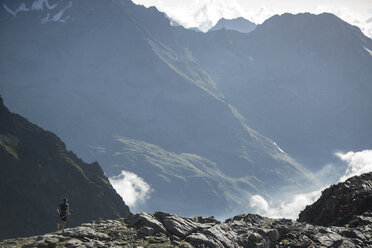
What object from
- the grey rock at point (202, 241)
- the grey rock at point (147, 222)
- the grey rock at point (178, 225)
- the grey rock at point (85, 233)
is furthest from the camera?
the grey rock at point (147, 222)

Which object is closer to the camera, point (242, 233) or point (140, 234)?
point (140, 234)

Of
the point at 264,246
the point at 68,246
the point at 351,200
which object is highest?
the point at 351,200

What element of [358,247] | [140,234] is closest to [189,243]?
[140,234]

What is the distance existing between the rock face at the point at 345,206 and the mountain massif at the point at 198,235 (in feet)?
6.81

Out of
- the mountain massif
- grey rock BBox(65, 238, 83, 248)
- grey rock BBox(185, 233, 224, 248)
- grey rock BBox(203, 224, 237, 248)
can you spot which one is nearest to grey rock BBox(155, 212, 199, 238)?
the mountain massif

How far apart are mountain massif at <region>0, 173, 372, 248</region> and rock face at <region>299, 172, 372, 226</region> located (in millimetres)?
2076

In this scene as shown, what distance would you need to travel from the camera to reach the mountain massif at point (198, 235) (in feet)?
138

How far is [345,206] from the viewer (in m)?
61.7

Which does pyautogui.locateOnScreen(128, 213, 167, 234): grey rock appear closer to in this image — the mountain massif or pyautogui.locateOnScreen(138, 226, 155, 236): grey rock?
the mountain massif

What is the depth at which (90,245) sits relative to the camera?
39.6 metres

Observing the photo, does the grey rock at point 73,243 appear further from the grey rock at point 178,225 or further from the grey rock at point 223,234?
the grey rock at point 223,234

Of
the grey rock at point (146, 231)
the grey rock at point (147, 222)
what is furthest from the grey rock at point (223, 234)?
the grey rock at point (146, 231)

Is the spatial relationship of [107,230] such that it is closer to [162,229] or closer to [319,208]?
[162,229]

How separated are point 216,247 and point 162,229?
6.80 meters
